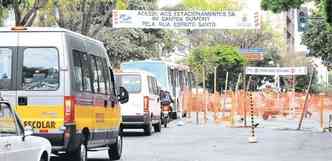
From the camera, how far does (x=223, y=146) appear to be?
2277 centimetres

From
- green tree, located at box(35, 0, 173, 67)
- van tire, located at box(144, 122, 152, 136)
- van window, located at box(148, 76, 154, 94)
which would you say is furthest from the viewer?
green tree, located at box(35, 0, 173, 67)

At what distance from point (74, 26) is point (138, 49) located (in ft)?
50.4

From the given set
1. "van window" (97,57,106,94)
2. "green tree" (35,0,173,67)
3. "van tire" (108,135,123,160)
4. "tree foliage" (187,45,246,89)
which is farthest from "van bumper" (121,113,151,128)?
"tree foliage" (187,45,246,89)

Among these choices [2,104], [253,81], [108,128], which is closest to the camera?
[2,104]

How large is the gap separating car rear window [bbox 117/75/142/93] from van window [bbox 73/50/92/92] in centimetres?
1018

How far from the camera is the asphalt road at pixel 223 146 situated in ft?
61.9

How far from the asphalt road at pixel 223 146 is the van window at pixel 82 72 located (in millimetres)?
2956

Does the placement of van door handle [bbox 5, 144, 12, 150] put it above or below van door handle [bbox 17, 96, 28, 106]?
below

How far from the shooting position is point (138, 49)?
53656 millimetres

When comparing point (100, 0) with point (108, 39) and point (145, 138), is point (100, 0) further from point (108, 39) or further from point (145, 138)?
point (108, 39)

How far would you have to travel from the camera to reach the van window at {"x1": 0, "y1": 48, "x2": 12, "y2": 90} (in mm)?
14488

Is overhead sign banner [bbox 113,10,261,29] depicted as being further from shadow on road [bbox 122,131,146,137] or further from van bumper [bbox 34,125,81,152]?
van bumper [bbox 34,125,81,152]

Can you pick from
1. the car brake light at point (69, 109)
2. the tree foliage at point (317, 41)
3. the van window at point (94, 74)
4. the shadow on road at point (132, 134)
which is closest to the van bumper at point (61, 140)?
the car brake light at point (69, 109)

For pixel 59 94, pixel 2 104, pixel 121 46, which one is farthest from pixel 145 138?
pixel 121 46
